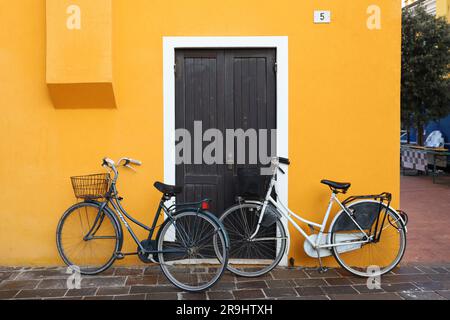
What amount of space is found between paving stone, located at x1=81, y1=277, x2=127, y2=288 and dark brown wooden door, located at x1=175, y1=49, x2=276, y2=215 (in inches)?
47.0

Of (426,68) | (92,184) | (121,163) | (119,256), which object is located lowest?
(119,256)

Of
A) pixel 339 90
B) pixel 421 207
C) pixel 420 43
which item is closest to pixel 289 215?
pixel 339 90

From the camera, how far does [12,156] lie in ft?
16.6

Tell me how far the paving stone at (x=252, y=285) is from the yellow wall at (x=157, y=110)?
68 cm

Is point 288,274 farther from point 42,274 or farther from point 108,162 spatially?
point 42,274

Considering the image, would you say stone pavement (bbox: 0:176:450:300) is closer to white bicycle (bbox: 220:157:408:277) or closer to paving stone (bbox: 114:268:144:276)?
paving stone (bbox: 114:268:144:276)

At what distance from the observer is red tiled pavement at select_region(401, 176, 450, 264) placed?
222 inches

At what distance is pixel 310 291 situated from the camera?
14.2 ft

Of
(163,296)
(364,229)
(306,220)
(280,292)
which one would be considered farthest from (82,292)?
(364,229)

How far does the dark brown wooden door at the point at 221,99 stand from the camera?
16.7 feet

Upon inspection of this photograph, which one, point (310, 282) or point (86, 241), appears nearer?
point (310, 282)

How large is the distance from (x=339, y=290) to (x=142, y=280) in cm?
191
